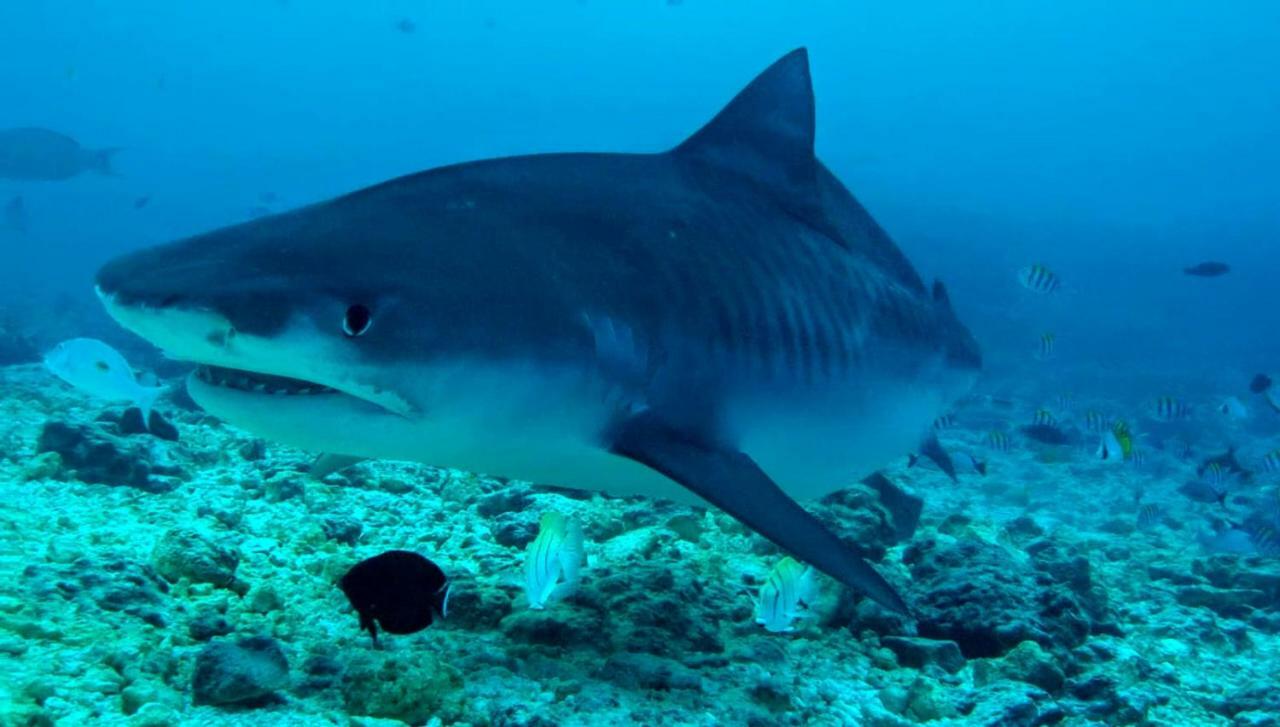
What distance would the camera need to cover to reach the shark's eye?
7.55 feet

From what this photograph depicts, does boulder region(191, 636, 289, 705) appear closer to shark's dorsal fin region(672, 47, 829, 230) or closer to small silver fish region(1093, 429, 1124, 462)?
shark's dorsal fin region(672, 47, 829, 230)

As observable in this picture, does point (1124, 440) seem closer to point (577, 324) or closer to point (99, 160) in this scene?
point (577, 324)

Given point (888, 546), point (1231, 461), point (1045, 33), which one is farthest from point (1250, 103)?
point (888, 546)

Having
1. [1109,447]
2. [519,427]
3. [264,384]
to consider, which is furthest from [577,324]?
[1109,447]

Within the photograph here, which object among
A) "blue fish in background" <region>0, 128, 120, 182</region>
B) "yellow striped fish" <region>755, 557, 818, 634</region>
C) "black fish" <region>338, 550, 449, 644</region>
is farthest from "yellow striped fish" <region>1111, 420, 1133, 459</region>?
"blue fish in background" <region>0, 128, 120, 182</region>

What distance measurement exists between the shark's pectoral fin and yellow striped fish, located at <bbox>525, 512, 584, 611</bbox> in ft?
2.68

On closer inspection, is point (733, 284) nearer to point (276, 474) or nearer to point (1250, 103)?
point (276, 474)

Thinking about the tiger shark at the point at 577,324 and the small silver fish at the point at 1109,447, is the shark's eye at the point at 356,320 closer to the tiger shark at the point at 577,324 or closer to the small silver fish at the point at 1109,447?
the tiger shark at the point at 577,324

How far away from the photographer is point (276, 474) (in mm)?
6016

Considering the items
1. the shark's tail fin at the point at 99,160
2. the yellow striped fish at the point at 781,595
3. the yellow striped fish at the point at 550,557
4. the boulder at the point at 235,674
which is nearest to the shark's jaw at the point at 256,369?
the boulder at the point at 235,674

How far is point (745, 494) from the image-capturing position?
9.49ft

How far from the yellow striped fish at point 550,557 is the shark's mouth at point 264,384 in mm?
1412

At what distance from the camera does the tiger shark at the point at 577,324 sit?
7.70 feet

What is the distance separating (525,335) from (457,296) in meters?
0.25
